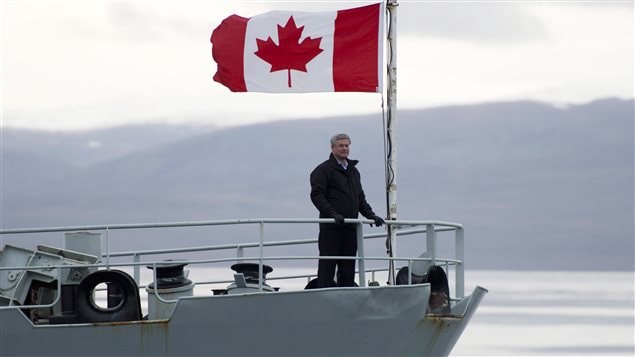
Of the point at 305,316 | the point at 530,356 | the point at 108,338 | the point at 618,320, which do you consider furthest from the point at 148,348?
the point at 618,320

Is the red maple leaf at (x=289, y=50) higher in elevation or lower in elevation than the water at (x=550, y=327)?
higher

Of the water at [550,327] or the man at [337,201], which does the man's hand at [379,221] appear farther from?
the water at [550,327]

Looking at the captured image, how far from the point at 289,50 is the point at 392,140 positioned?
1.92m

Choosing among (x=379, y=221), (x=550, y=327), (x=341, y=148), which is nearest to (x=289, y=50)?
(x=341, y=148)

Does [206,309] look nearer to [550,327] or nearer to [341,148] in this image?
[341,148]

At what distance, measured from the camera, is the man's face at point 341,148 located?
741 inches

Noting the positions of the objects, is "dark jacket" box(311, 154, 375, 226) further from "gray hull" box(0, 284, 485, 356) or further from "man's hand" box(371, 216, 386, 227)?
"gray hull" box(0, 284, 485, 356)

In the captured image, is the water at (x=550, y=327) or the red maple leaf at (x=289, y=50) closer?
the red maple leaf at (x=289, y=50)

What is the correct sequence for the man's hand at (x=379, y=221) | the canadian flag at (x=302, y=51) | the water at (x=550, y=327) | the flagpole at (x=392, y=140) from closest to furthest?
the man's hand at (x=379, y=221) → the flagpole at (x=392, y=140) → the canadian flag at (x=302, y=51) → the water at (x=550, y=327)

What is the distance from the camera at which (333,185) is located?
19.0 meters

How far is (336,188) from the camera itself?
18984 mm

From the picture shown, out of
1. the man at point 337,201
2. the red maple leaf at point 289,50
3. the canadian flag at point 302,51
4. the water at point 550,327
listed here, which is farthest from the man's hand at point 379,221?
the water at point 550,327

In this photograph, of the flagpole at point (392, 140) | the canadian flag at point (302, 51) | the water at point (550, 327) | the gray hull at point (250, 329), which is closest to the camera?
the gray hull at point (250, 329)

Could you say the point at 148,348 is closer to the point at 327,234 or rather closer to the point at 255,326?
the point at 255,326
